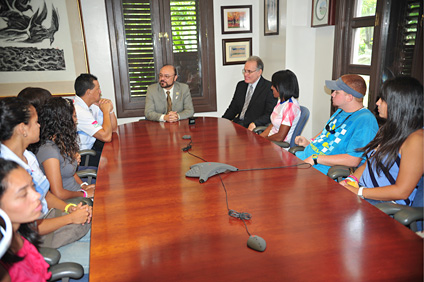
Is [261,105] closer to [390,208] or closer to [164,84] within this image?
[164,84]

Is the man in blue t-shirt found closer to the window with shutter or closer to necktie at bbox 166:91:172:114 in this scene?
the window with shutter

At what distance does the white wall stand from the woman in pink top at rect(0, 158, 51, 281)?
10.8 feet

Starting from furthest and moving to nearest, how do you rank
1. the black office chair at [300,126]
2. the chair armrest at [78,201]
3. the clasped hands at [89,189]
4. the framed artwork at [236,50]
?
the framed artwork at [236,50] → the black office chair at [300,126] → the clasped hands at [89,189] → the chair armrest at [78,201]

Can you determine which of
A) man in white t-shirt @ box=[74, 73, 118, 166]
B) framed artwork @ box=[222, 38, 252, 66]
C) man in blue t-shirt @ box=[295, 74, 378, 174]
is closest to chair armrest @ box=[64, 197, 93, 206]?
man in white t-shirt @ box=[74, 73, 118, 166]

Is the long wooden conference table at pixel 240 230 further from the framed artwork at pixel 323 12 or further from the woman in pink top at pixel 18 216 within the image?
the framed artwork at pixel 323 12

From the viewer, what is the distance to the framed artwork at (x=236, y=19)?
449cm

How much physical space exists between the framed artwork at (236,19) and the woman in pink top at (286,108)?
1906 mm

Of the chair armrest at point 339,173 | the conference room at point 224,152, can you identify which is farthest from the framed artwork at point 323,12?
the chair armrest at point 339,173

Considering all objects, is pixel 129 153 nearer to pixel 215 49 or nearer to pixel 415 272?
pixel 415 272

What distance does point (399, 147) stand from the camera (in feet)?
5.24

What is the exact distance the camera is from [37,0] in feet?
13.1

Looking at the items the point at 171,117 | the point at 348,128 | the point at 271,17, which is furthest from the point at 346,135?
the point at 271,17

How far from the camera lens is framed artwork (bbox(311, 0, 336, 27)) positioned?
129 inches

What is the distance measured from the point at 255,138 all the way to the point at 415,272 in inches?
63.3
